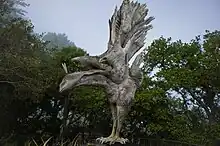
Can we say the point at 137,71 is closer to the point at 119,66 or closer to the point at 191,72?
the point at 119,66

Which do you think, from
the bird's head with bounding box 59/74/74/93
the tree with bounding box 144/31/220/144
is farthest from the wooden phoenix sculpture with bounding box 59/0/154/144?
the tree with bounding box 144/31/220/144

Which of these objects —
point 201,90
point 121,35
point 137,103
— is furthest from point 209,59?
point 121,35

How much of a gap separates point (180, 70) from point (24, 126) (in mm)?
6141

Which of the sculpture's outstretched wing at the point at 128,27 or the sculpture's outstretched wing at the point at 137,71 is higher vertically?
the sculpture's outstretched wing at the point at 128,27

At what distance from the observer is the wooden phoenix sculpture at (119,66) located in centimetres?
507

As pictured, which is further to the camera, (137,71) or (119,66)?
(137,71)

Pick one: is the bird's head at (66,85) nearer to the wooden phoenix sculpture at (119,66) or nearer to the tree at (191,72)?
the wooden phoenix sculpture at (119,66)

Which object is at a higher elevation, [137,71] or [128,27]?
[128,27]

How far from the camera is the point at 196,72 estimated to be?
10148mm

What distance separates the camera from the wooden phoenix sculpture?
5066mm

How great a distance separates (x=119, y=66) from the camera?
543 cm

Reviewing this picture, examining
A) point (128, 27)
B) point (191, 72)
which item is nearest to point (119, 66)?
point (128, 27)

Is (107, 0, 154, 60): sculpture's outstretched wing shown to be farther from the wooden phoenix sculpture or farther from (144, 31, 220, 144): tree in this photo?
(144, 31, 220, 144): tree

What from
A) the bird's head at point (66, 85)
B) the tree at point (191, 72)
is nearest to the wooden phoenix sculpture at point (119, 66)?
the bird's head at point (66, 85)
